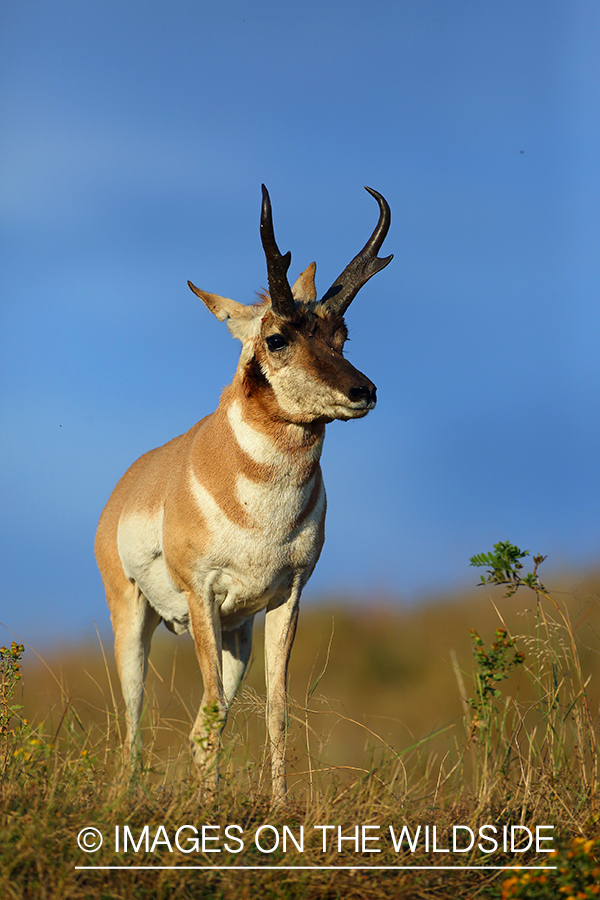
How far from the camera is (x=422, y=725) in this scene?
18.3 meters

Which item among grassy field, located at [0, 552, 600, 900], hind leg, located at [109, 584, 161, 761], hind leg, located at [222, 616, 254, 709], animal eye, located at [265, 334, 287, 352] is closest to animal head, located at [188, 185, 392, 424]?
animal eye, located at [265, 334, 287, 352]

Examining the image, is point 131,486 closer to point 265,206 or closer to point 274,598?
point 274,598

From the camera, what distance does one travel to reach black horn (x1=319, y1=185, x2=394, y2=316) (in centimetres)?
675

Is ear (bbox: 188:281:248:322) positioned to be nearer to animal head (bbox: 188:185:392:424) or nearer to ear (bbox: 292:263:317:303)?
animal head (bbox: 188:185:392:424)

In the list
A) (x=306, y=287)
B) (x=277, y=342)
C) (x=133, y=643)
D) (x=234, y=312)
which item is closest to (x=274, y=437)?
(x=277, y=342)

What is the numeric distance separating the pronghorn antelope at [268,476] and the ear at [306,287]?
11 centimetres

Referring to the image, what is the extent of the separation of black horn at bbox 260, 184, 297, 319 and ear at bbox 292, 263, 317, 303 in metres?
0.72

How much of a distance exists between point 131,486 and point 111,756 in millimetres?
3348

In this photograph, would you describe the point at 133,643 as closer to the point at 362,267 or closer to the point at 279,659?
the point at 279,659

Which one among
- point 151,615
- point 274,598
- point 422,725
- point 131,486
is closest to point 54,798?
point 274,598

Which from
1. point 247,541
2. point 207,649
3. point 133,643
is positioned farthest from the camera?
point 133,643

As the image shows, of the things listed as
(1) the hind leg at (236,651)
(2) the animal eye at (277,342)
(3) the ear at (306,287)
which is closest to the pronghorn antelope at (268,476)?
(2) the animal eye at (277,342)

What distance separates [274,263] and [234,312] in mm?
784

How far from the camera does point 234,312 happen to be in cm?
677
